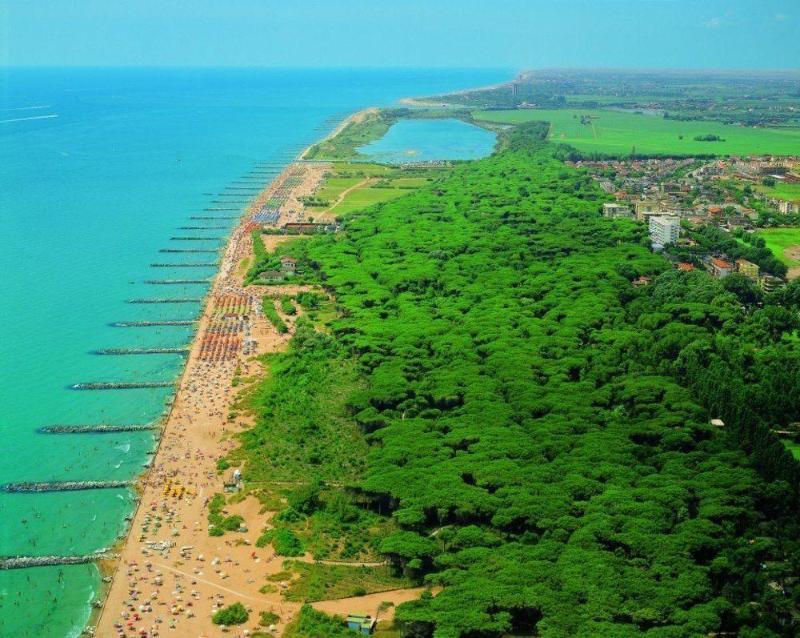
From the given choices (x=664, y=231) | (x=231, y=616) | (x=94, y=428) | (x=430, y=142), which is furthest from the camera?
(x=430, y=142)

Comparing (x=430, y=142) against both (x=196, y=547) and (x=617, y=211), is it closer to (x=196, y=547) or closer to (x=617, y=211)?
(x=617, y=211)

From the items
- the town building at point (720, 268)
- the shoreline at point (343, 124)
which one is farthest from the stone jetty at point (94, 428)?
the shoreline at point (343, 124)

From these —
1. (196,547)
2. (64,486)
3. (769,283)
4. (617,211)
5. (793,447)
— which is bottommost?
(196,547)

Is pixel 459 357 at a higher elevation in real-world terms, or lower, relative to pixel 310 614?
higher

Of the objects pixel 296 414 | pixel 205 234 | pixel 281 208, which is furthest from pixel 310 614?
pixel 281 208

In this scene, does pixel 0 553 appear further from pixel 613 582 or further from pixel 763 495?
pixel 763 495

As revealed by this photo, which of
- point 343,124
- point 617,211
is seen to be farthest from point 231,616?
point 343,124

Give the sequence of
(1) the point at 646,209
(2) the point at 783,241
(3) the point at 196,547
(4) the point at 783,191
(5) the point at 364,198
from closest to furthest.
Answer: (3) the point at 196,547 → (2) the point at 783,241 → (1) the point at 646,209 → (5) the point at 364,198 → (4) the point at 783,191

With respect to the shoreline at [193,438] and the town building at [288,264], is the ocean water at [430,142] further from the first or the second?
the shoreline at [193,438]
